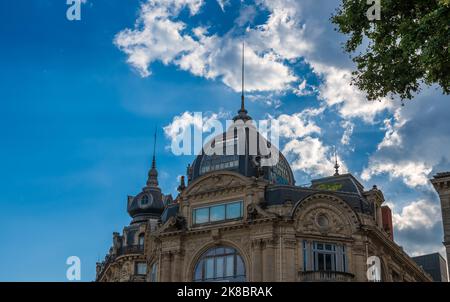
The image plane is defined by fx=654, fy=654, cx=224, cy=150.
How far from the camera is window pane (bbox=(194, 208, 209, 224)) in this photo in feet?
174

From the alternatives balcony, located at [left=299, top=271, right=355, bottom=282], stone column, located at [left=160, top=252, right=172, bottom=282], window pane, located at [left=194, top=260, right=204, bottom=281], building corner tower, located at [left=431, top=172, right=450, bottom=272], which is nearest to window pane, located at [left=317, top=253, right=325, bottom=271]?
balcony, located at [left=299, top=271, right=355, bottom=282]

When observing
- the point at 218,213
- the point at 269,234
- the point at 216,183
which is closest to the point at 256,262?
the point at 269,234

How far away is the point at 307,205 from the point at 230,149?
9.40 meters

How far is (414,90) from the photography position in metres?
26.8

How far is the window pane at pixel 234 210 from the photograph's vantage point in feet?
170

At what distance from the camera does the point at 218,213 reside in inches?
2077

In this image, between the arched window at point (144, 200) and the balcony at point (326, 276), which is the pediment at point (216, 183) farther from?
the arched window at point (144, 200)

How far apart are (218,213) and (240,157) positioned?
18.1 feet

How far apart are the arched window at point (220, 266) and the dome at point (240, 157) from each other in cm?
683

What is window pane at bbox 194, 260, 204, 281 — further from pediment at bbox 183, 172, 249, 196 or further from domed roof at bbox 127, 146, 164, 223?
domed roof at bbox 127, 146, 164, 223

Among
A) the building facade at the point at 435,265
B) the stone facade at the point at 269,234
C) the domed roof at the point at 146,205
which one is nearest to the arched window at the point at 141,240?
the domed roof at the point at 146,205
